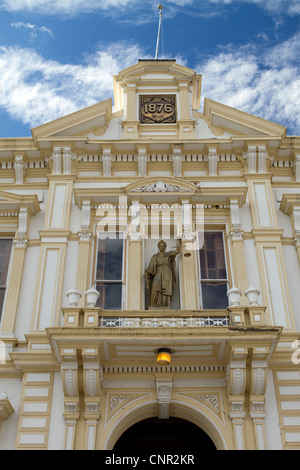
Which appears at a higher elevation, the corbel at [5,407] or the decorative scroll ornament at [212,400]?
the decorative scroll ornament at [212,400]

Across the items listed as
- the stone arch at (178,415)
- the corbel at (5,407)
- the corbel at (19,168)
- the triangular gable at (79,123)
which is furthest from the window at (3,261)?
the stone arch at (178,415)

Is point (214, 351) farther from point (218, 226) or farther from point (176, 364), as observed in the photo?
point (218, 226)

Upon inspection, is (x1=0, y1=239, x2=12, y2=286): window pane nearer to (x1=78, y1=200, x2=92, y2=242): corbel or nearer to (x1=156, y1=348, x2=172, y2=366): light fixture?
(x1=78, y1=200, x2=92, y2=242): corbel

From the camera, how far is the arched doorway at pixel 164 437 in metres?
13.2

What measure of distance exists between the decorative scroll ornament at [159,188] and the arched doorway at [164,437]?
5310 mm

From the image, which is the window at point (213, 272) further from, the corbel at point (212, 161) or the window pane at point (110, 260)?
the window pane at point (110, 260)

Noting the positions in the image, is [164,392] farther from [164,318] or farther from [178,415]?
[164,318]

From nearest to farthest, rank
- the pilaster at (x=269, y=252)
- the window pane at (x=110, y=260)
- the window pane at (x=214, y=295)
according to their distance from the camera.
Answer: the pilaster at (x=269, y=252)
the window pane at (x=214, y=295)
the window pane at (x=110, y=260)

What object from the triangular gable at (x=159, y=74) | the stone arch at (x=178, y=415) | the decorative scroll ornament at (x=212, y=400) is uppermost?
the triangular gable at (x=159, y=74)

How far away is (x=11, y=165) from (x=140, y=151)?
3.32 meters

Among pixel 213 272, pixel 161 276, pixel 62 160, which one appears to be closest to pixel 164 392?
pixel 161 276

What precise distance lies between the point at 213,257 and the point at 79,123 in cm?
504

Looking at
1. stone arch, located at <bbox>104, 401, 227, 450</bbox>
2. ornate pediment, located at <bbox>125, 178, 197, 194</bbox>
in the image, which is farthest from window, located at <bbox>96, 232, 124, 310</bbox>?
stone arch, located at <bbox>104, 401, 227, 450</bbox>
